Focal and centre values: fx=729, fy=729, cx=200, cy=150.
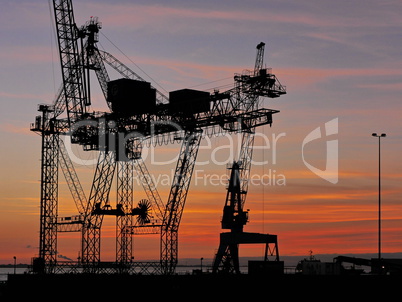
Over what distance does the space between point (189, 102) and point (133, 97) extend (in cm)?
910

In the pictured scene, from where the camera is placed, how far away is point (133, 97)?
328ft

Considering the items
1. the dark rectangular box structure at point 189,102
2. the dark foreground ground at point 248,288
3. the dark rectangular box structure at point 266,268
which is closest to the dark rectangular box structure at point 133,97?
the dark rectangular box structure at point 189,102

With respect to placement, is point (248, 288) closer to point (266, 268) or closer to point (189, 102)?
point (266, 268)

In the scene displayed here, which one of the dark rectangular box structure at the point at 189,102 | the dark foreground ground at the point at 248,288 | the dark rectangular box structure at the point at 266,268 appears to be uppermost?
the dark rectangular box structure at the point at 189,102

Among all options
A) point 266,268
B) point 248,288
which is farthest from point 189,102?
point 248,288

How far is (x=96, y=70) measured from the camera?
348ft

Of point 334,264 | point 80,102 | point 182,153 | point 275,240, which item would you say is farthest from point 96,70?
point 334,264

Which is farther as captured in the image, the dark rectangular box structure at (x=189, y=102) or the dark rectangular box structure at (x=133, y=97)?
the dark rectangular box structure at (x=133, y=97)

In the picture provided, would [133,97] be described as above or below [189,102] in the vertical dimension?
above

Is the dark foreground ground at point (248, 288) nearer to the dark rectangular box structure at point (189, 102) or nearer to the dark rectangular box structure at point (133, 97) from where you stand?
the dark rectangular box structure at point (189, 102)

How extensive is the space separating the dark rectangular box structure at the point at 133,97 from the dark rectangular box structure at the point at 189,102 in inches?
136

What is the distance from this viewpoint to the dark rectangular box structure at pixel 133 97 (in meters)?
99.9

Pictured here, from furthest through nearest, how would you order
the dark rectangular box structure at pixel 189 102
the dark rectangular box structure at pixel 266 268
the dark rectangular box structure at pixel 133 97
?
the dark rectangular box structure at pixel 133 97 < the dark rectangular box structure at pixel 189 102 < the dark rectangular box structure at pixel 266 268

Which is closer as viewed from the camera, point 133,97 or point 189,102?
point 189,102
